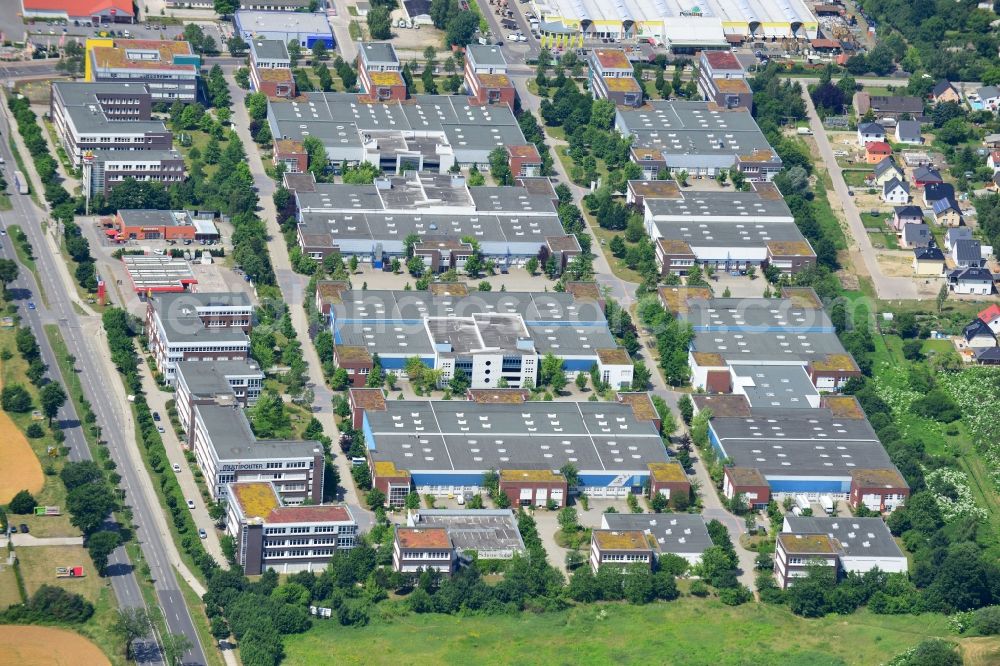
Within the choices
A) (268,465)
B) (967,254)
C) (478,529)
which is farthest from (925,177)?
(268,465)

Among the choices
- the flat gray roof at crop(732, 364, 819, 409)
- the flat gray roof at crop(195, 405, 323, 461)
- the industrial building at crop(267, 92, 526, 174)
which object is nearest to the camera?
the flat gray roof at crop(195, 405, 323, 461)

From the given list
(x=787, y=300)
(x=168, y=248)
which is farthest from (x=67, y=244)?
(x=787, y=300)

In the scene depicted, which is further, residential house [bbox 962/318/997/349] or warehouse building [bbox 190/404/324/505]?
residential house [bbox 962/318/997/349]

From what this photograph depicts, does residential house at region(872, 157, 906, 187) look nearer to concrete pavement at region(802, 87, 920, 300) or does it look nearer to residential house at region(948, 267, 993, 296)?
concrete pavement at region(802, 87, 920, 300)

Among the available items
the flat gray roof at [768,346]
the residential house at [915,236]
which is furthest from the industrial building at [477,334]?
the residential house at [915,236]

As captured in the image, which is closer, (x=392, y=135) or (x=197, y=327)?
(x=197, y=327)

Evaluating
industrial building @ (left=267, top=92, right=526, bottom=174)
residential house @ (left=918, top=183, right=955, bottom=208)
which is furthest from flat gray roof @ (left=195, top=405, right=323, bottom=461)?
residential house @ (left=918, top=183, right=955, bottom=208)

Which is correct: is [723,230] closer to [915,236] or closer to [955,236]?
[915,236]
